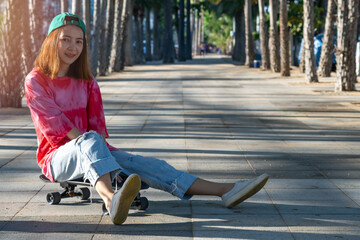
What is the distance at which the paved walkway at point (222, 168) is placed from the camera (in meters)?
4.54

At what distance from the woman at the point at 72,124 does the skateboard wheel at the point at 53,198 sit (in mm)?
276

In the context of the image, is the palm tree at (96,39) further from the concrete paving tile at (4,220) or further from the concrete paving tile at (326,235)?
the concrete paving tile at (326,235)

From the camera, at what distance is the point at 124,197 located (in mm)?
4305

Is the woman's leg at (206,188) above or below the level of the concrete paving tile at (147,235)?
above

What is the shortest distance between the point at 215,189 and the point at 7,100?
30.7ft

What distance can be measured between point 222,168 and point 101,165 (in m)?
2.59

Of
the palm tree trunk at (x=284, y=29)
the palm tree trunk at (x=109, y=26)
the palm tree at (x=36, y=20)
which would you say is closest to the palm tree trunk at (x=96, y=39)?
the palm tree trunk at (x=109, y=26)

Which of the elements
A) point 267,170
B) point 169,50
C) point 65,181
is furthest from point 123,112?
point 169,50

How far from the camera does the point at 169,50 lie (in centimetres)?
4766

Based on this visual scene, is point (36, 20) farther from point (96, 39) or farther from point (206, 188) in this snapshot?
point (206, 188)

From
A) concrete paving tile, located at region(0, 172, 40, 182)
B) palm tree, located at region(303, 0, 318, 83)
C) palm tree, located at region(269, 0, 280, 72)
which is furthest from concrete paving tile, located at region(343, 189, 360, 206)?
palm tree, located at region(269, 0, 280, 72)

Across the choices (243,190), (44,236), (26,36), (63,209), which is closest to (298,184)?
(243,190)

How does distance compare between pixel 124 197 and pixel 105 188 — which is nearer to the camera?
pixel 124 197

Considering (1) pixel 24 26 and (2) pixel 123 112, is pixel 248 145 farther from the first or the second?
(1) pixel 24 26
